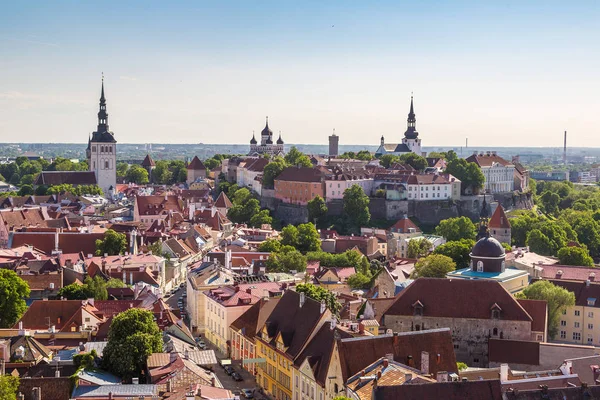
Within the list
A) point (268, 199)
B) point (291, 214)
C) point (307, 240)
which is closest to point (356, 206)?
point (291, 214)

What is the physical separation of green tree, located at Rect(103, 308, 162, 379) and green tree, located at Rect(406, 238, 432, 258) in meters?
48.9

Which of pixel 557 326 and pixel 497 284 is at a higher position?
pixel 497 284

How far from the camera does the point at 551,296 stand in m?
54.4

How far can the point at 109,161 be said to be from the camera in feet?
449

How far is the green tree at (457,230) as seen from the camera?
9650 cm

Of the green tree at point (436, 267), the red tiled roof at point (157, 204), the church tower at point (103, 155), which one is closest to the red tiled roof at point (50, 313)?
the green tree at point (436, 267)

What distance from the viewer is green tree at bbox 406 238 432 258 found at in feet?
282

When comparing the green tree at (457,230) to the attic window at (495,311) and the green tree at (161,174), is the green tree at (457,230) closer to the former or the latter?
the attic window at (495,311)

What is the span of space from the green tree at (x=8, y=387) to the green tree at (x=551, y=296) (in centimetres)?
3234

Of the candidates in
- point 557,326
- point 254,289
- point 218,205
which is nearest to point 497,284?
point 557,326

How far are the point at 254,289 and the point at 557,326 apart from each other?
19.2 m

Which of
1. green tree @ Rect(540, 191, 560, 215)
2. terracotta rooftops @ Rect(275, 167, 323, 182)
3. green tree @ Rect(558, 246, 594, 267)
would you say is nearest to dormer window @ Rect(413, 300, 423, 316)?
green tree @ Rect(558, 246, 594, 267)

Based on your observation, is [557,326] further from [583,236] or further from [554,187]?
[554,187]

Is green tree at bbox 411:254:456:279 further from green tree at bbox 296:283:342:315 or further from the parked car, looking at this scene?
the parked car
